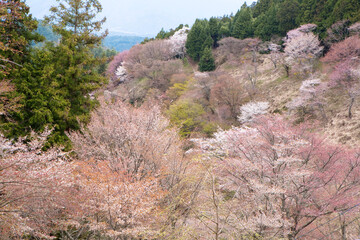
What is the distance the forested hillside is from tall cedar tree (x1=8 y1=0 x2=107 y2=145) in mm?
64

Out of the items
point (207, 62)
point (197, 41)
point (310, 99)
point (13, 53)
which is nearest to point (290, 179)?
point (13, 53)

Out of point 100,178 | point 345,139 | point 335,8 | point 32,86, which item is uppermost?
point 335,8

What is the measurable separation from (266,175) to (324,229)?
4.05 meters

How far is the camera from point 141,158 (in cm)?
890

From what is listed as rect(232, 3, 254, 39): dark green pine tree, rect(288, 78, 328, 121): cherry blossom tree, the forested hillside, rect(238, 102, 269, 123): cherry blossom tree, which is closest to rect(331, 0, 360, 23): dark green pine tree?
the forested hillside

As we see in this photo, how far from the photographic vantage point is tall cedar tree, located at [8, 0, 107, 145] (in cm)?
1072

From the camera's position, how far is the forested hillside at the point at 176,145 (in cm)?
569

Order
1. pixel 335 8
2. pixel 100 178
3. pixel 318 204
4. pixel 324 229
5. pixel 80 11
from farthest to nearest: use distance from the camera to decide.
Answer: pixel 335 8
pixel 80 11
pixel 324 229
pixel 318 204
pixel 100 178

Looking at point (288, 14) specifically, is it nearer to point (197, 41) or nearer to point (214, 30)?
point (214, 30)

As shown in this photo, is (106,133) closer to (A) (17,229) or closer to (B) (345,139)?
(A) (17,229)

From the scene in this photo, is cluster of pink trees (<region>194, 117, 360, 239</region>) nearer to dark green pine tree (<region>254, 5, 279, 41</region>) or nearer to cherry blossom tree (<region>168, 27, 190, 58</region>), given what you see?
dark green pine tree (<region>254, 5, 279, 41</region>)

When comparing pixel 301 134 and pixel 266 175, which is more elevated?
pixel 301 134

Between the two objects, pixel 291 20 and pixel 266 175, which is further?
pixel 291 20

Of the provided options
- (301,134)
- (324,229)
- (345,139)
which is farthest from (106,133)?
(345,139)
